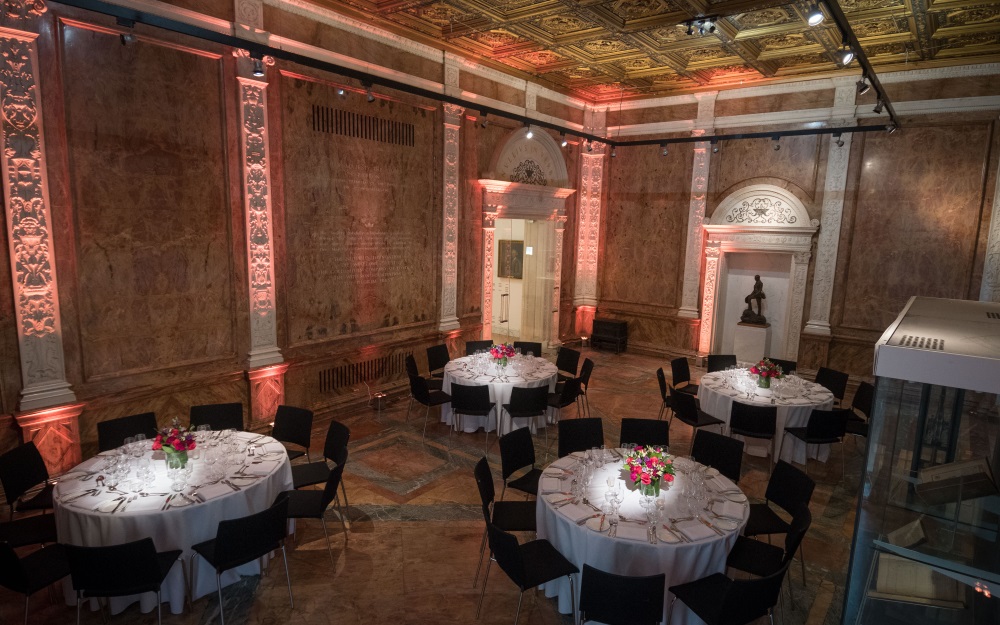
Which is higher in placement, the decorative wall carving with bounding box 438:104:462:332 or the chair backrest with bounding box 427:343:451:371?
the decorative wall carving with bounding box 438:104:462:332

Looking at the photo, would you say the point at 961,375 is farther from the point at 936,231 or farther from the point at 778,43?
the point at 936,231

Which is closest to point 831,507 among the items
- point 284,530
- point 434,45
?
point 284,530

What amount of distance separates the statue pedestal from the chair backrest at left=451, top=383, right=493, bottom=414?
595 centimetres

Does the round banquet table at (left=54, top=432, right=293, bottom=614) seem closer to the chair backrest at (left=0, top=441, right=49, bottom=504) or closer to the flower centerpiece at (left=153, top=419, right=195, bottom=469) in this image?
the flower centerpiece at (left=153, top=419, right=195, bottom=469)

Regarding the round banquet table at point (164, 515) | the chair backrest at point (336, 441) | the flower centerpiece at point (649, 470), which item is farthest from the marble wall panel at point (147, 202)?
the flower centerpiece at point (649, 470)

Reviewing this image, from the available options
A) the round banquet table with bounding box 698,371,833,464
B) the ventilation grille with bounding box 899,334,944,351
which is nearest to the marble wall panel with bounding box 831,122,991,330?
the round banquet table with bounding box 698,371,833,464

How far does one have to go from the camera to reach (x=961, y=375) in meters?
2.32

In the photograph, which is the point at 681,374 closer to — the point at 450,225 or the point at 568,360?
the point at 568,360

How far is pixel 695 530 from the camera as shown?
347 cm

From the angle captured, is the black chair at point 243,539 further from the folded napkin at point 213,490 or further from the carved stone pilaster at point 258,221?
the carved stone pilaster at point 258,221

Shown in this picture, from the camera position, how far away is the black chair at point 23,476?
4062mm

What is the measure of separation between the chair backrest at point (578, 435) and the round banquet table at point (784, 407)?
6.61 feet

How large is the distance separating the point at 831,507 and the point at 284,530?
5.06 meters

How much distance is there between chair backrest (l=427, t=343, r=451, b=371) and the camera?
26.4 ft
